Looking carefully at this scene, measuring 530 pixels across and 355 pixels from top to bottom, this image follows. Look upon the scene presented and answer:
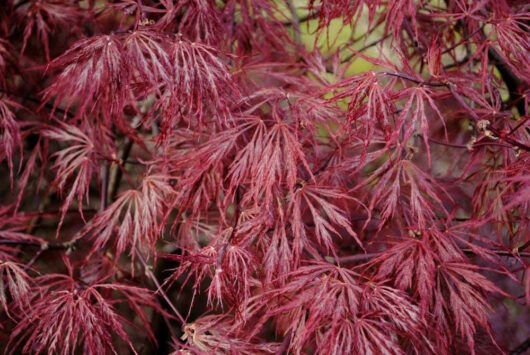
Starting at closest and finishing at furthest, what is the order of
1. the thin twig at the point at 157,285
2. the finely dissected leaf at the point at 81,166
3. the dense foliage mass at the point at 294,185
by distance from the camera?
1. the dense foliage mass at the point at 294,185
2. the thin twig at the point at 157,285
3. the finely dissected leaf at the point at 81,166

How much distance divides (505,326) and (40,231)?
4.76 feet

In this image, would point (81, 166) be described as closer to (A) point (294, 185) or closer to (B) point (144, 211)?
(B) point (144, 211)

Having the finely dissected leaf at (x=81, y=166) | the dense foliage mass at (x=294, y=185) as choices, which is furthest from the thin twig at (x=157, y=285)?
the finely dissected leaf at (x=81, y=166)

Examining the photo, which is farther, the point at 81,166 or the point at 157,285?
the point at 81,166

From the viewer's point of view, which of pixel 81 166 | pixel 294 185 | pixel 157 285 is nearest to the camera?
pixel 294 185

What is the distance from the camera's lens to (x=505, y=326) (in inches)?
66.5

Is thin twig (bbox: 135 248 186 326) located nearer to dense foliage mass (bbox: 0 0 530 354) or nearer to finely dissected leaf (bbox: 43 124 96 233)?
dense foliage mass (bbox: 0 0 530 354)

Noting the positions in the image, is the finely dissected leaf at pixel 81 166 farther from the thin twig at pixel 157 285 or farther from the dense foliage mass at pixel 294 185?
the thin twig at pixel 157 285

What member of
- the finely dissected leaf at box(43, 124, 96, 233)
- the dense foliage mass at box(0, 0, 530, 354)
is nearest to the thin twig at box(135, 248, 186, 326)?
the dense foliage mass at box(0, 0, 530, 354)

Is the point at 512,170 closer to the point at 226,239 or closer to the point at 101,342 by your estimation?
the point at 226,239

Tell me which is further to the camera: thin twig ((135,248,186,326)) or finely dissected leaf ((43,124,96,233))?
finely dissected leaf ((43,124,96,233))

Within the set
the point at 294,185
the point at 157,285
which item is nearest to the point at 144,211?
the point at 157,285

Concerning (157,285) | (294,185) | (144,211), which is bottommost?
(157,285)

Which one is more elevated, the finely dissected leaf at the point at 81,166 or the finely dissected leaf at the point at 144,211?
the finely dissected leaf at the point at 81,166
